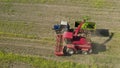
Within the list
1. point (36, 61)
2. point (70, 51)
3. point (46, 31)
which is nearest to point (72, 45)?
point (70, 51)

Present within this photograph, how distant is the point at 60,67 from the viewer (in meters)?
22.6

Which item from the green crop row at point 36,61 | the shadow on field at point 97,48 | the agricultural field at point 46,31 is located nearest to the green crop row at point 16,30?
the agricultural field at point 46,31

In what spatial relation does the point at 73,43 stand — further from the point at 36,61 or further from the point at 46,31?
the point at 46,31

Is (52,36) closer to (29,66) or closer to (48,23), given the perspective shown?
(48,23)

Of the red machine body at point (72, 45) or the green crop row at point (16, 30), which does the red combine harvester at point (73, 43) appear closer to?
the red machine body at point (72, 45)

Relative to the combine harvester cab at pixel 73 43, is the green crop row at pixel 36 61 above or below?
below

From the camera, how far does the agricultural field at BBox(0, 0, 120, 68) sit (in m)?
23.2

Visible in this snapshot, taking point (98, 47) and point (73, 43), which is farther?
point (98, 47)

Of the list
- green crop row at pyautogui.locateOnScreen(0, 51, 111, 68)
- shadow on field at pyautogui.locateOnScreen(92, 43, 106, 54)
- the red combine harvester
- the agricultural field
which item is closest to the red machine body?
the red combine harvester

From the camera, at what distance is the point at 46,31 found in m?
27.4

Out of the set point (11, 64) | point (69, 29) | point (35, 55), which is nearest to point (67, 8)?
point (69, 29)

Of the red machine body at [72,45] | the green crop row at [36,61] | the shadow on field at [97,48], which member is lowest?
the green crop row at [36,61]

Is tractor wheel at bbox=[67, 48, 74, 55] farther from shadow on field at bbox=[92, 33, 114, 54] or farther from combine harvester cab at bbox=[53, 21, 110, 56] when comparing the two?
shadow on field at bbox=[92, 33, 114, 54]

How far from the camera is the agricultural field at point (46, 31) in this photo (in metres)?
→ 23.2
